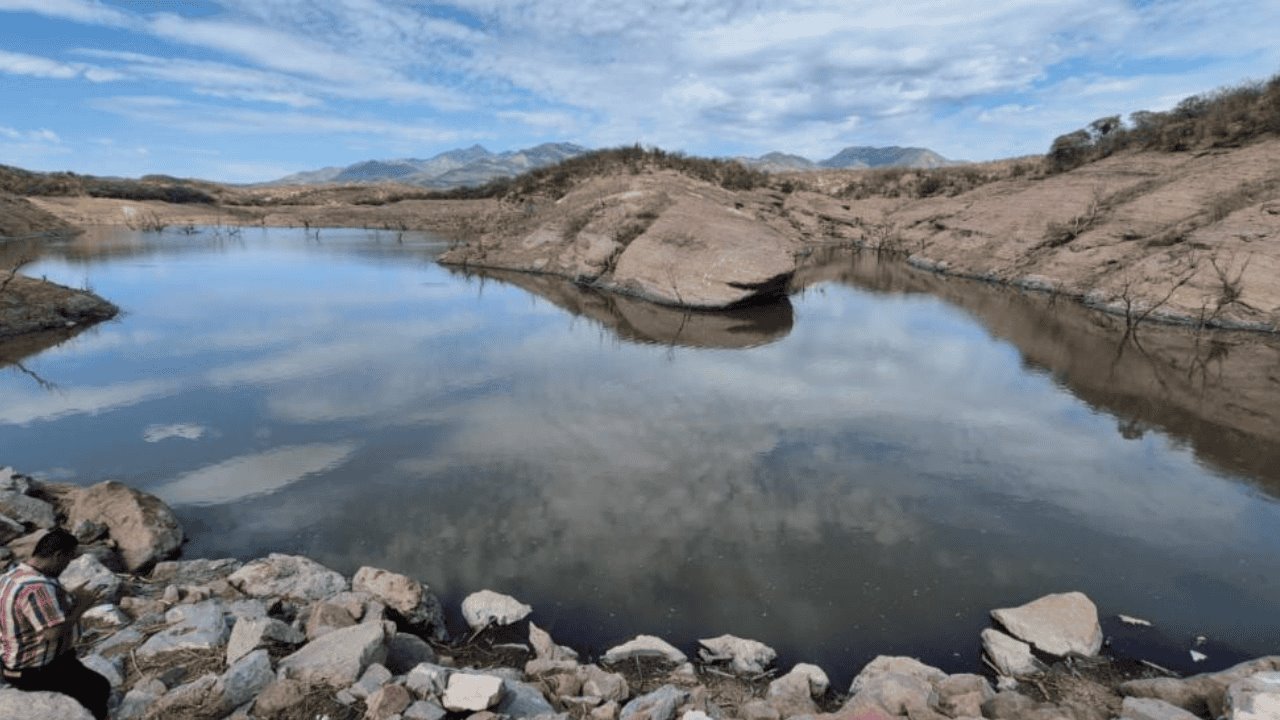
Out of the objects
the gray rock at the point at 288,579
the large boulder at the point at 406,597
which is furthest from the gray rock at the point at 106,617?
the large boulder at the point at 406,597

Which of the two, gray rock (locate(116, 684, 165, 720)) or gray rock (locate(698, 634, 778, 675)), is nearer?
gray rock (locate(116, 684, 165, 720))

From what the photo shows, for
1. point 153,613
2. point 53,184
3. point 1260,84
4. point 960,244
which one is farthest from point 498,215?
point 53,184

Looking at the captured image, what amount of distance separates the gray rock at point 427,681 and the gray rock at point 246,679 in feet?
3.26

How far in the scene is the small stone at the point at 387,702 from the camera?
172 inches

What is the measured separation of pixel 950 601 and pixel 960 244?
107 ft

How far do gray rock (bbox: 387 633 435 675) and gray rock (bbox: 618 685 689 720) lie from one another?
5.88ft

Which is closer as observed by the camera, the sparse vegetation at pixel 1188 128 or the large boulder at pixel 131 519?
the large boulder at pixel 131 519

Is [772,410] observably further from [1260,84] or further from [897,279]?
[1260,84]

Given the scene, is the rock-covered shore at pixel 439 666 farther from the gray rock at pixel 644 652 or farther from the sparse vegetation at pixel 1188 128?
the sparse vegetation at pixel 1188 128

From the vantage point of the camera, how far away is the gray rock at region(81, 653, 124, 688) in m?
4.68

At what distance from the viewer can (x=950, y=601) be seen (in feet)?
21.6

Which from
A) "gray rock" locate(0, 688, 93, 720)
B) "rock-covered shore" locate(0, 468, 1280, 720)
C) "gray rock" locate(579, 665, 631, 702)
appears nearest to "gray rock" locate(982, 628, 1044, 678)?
"rock-covered shore" locate(0, 468, 1280, 720)

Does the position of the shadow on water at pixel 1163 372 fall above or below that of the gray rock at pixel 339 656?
above

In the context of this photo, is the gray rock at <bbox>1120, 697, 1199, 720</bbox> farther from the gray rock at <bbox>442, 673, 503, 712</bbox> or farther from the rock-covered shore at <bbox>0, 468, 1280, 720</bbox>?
the gray rock at <bbox>442, 673, 503, 712</bbox>
